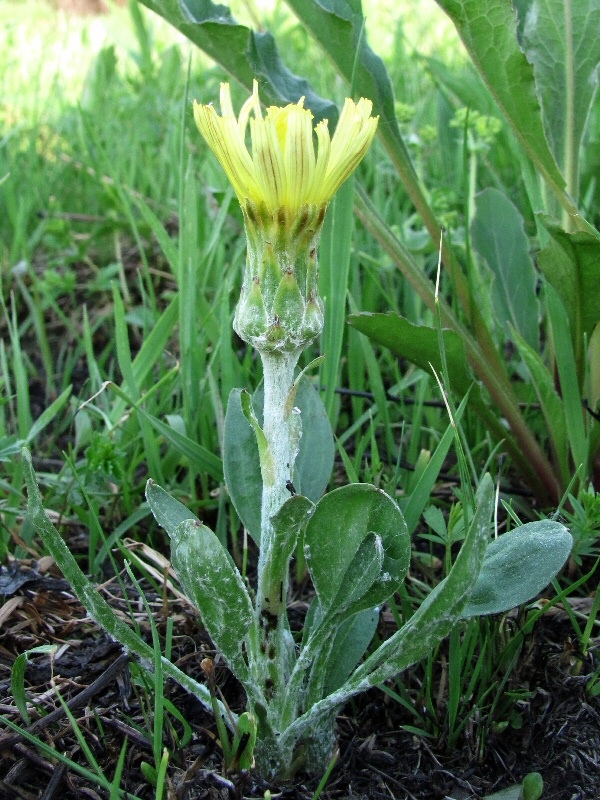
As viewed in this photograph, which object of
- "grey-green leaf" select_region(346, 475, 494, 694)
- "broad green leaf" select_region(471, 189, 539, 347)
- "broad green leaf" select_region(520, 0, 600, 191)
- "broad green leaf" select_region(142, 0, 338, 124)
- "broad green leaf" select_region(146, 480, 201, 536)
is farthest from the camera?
"broad green leaf" select_region(471, 189, 539, 347)

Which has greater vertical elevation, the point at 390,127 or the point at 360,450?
the point at 390,127

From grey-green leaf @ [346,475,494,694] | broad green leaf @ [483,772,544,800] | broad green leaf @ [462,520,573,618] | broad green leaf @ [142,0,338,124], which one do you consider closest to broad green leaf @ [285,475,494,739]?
grey-green leaf @ [346,475,494,694]

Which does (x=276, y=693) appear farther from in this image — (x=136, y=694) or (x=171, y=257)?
(x=171, y=257)

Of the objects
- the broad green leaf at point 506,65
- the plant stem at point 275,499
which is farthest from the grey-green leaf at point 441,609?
the broad green leaf at point 506,65

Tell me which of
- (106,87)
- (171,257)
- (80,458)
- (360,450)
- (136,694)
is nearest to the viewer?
(136,694)

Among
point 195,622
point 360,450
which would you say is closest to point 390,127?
point 360,450

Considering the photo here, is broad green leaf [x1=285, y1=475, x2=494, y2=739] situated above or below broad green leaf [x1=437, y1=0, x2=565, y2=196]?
below

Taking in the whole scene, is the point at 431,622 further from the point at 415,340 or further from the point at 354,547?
the point at 415,340

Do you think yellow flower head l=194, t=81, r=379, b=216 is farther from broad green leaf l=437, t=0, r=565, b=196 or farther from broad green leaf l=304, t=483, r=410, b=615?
broad green leaf l=437, t=0, r=565, b=196
